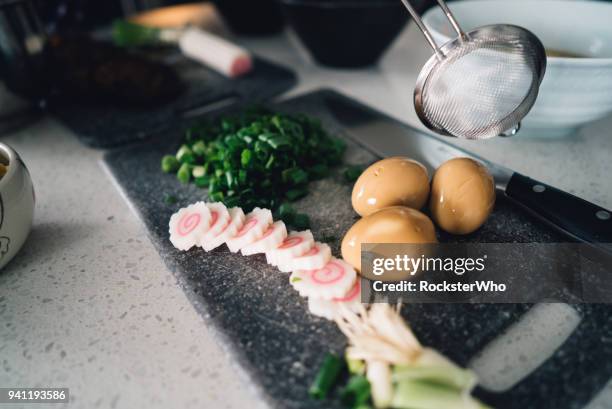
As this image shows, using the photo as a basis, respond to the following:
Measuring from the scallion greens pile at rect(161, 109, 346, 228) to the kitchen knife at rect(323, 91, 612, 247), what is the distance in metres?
0.10

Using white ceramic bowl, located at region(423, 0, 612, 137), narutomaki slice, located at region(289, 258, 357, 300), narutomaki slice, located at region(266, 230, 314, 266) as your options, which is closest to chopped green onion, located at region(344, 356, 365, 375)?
narutomaki slice, located at region(289, 258, 357, 300)

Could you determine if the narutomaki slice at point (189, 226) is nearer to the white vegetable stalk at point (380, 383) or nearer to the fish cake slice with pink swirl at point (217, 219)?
the fish cake slice with pink swirl at point (217, 219)

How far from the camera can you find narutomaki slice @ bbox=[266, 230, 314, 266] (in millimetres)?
849

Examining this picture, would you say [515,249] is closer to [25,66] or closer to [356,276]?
[356,276]

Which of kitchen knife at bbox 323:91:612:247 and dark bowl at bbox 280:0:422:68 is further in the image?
dark bowl at bbox 280:0:422:68

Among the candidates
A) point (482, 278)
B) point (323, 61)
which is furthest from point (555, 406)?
point (323, 61)

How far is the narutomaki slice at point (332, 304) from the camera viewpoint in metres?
0.78

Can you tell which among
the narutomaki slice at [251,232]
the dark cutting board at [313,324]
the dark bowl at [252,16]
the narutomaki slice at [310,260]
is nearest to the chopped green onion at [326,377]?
the dark cutting board at [313,324]

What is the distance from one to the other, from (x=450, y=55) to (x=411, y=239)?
373 mm

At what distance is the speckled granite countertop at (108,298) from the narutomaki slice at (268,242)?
15cm

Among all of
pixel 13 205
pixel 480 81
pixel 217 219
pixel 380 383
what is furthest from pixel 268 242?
pixel 480 81

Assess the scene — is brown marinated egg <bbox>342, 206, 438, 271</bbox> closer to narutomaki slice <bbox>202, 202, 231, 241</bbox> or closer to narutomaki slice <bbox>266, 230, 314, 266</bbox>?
narutomaki slice <bbox>266, 230, 314, 266</bbox>

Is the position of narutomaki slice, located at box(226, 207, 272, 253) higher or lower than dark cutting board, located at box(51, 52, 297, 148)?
higher

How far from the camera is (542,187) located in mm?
933
